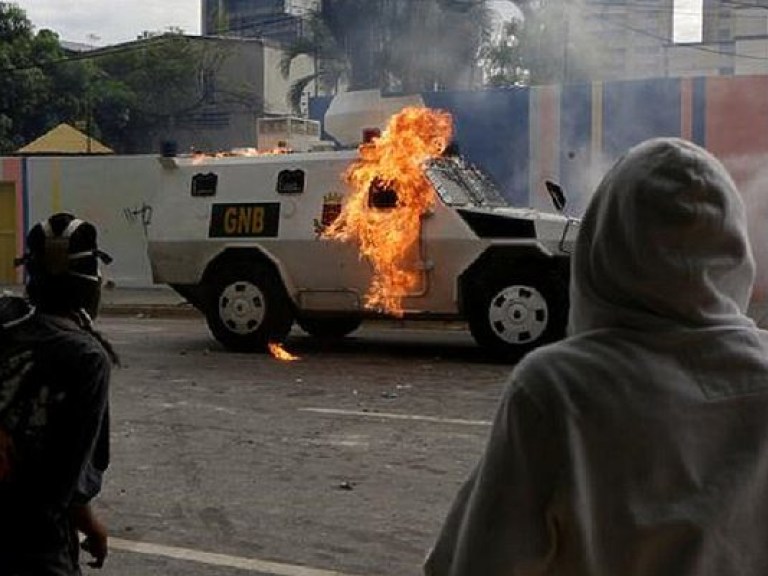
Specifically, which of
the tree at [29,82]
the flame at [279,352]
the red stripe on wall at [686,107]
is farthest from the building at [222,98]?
the flame at [279,352]

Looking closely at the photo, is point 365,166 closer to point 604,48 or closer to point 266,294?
point 266,294

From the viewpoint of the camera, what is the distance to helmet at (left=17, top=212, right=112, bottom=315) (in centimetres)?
297

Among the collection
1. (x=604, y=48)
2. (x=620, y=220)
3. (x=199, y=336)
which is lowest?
(x=199, y=336)

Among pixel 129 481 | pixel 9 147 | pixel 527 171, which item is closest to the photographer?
pixel 129 481

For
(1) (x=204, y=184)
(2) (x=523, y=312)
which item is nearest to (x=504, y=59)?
(1) (x=204, y=184)

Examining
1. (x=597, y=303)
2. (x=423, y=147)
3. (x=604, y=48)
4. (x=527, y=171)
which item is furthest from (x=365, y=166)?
(x=604, y=48)

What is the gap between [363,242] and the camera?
40.4 feet

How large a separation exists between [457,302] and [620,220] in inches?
402

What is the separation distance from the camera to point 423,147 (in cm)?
1233

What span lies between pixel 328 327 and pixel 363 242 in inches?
83.8

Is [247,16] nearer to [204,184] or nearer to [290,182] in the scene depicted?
[204,184]

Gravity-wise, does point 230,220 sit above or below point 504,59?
below

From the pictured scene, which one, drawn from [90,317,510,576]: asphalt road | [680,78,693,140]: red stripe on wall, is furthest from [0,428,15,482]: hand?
[680,78,693,140]: red stripe on wall

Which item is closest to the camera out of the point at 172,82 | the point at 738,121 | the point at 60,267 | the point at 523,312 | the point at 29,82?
the point at 60,267
